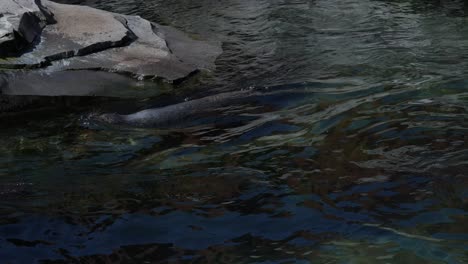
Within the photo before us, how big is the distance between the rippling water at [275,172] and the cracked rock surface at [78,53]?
1.34 ft

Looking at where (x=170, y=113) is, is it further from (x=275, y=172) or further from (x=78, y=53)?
(x=275, y=172)

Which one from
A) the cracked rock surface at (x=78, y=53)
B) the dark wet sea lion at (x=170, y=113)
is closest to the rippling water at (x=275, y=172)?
the dark wet sea lion at (x=170, y=113)

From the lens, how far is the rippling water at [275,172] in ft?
11.7

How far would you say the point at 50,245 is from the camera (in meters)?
3.70

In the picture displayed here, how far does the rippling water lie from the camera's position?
3561mm

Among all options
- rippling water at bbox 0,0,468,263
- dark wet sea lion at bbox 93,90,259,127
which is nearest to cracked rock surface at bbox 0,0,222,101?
rippling water at bbox 0,0,468,263

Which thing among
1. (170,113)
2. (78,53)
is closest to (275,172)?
(170,113)

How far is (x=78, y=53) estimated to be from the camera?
7.59m

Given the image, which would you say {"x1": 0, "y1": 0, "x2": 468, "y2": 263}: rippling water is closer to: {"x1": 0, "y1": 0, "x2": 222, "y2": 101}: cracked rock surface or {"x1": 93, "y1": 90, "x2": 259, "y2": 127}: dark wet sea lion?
{"x1": 93, "y1": 90, "x2": 259, "y2": 127}: dark wet sea lion

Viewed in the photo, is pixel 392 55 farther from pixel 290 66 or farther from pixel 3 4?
pixel 3 4

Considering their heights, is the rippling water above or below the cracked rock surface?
below

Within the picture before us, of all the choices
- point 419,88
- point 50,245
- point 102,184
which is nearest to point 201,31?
point 419,88

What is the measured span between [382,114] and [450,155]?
47.8 inches

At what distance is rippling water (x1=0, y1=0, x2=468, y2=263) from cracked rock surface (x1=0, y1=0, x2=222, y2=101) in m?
0.41
